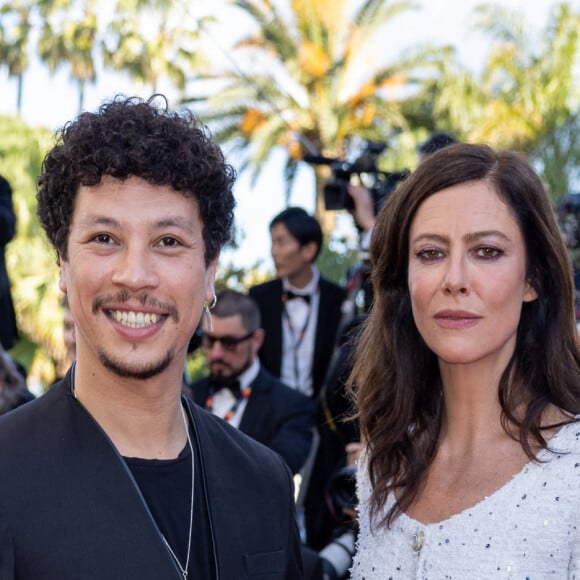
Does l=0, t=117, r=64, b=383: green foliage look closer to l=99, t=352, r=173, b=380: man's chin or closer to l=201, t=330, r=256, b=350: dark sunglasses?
l=201, t=330, r=256, b=350: dark sunglasses

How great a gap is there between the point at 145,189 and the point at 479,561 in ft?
4.08

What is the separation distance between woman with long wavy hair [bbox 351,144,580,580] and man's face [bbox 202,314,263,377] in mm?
3011

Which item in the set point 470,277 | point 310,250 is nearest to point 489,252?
point 470,277

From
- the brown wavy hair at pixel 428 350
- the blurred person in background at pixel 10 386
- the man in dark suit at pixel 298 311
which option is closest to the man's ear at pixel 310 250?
the man in dark suit at pixel 298 311

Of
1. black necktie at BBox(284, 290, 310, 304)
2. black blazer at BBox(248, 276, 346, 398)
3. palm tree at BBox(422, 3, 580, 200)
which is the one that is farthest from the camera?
palm tree at BBox(422, 3, 580, 200)

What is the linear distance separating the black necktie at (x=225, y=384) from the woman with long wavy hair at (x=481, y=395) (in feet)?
9.75

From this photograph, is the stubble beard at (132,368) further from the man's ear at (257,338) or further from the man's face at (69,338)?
the man's ear at (257,338)

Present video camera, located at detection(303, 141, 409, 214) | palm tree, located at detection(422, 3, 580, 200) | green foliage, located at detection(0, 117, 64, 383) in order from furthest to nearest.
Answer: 1. green foliage, located at detection(0, 117, 64, 383)
2. palm tree, located at detection(422, 3, 580, 200)
3. video camera, located at detection(303, 141, 409, 214)

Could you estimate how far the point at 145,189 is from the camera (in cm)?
238

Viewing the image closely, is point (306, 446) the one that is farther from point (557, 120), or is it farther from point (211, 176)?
point (557, 120)

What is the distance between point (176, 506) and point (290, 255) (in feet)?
15.5

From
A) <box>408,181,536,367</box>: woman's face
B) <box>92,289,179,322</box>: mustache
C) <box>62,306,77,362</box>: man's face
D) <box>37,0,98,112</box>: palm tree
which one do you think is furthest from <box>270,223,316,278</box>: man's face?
<box>37,0,98,112</box>: palm tree

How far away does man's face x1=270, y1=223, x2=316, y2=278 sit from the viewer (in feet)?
23.0

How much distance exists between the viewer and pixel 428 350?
310cm
